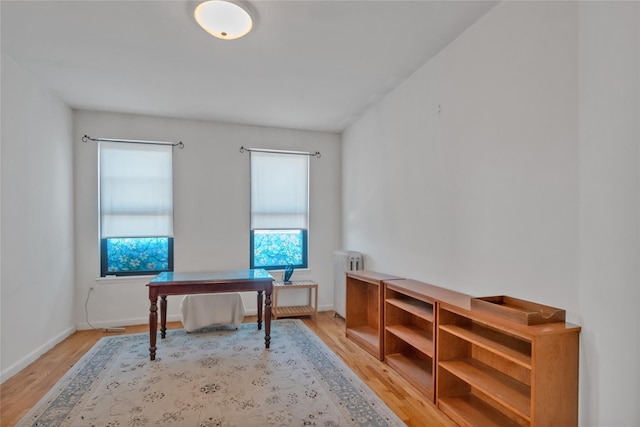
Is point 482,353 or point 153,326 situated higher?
point 482,353

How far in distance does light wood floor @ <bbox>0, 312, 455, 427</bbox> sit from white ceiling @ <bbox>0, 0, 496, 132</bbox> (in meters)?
2.68

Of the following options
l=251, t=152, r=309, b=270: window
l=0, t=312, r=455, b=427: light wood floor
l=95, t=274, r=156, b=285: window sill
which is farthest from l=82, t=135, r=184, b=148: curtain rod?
l=0, t=312, r=455, b=427: light wood floor

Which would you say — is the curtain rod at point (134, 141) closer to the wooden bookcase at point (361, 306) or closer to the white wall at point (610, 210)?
the wooden bookcase at point (361, 306)

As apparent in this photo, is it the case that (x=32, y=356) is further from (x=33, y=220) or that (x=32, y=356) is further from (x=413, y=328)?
(x=413, y=328)

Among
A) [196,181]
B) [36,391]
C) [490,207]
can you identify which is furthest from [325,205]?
[36,391]

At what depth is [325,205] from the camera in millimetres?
5137

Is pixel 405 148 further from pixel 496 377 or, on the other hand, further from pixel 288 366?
pixel 288 366

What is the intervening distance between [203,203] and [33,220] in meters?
1.80

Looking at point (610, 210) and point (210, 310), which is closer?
point (610, 210)

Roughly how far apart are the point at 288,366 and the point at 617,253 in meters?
2.46

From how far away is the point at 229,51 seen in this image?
2.79m

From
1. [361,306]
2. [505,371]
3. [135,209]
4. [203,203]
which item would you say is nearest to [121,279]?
[135,209]

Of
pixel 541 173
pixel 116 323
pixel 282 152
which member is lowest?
pixel 116 323

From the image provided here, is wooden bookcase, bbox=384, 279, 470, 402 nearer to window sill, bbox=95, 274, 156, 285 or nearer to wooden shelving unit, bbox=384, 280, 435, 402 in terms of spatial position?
wooden shelving unit, bbox=384, 280, 435, 402
